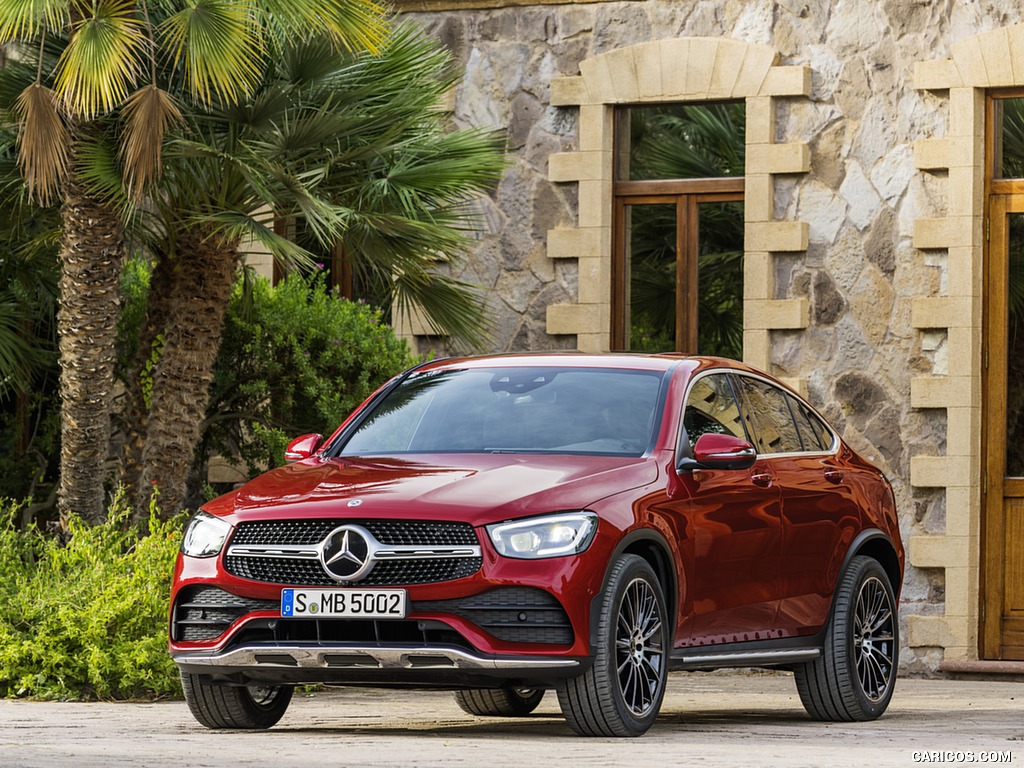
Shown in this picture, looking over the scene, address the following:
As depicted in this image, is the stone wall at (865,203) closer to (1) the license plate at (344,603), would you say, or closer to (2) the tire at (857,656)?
(2) the tire at (857,656)

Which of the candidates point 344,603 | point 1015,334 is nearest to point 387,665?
point 344,603

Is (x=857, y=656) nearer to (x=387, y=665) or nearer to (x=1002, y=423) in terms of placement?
(x=387, y=665)

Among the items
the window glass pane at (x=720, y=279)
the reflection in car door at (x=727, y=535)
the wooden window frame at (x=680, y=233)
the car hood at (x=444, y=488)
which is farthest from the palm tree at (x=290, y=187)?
the car hood at (x=444, y=488)

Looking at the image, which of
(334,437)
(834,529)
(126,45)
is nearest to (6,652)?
(334,437)

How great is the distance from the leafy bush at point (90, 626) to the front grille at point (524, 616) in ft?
10.6

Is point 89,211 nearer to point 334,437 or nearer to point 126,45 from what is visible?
point 126,45

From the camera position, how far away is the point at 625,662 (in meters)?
7.97

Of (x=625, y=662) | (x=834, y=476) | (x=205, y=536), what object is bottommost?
(x=625, y=662)

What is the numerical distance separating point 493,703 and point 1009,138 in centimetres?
680

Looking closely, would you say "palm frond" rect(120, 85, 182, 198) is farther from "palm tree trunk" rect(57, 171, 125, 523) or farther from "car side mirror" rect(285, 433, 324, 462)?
Answer: "car side mirror" rect(285, 433, 324, 462)

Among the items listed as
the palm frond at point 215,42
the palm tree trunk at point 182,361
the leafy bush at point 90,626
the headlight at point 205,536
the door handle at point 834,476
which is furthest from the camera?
→ the palm tree trunk at point 182,361

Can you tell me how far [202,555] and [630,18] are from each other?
8.42m

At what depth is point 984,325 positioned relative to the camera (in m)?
14.4

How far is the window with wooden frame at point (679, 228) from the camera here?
1534 cm
